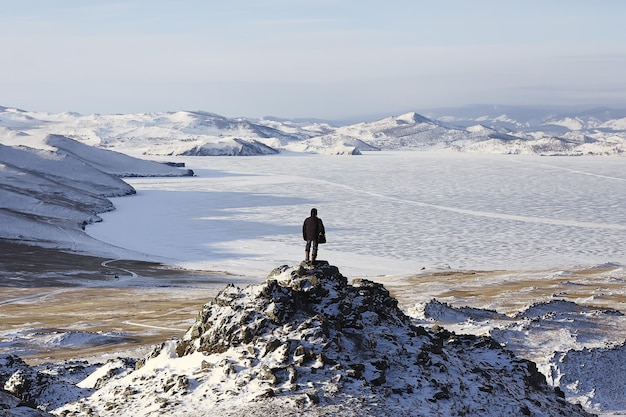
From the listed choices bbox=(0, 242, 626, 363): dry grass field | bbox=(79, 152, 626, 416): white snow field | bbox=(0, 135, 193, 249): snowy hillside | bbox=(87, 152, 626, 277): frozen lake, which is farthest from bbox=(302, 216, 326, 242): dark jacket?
bbox=(0, 135, 193, 249): snowy hillside

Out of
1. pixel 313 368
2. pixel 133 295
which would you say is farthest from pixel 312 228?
pixel 133 295

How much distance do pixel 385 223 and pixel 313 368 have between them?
7343cm

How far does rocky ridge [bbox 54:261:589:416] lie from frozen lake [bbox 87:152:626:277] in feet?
140

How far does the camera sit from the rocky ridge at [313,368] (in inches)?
559

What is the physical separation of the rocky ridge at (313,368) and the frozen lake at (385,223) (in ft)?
140

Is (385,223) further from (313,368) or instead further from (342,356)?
(313,368)

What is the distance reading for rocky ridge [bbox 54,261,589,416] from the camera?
14.2 m

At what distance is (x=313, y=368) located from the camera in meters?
14.7

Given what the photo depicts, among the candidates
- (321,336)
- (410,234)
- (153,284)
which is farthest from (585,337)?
(410,234)

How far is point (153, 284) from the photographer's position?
59.0m

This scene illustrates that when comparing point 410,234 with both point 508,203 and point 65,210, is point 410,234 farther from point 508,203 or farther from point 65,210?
point 65,210

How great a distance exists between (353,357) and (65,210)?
97.2m

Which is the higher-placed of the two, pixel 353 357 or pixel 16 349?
pixel 353 357

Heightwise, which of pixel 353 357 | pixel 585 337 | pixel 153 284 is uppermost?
pixel 353 357
